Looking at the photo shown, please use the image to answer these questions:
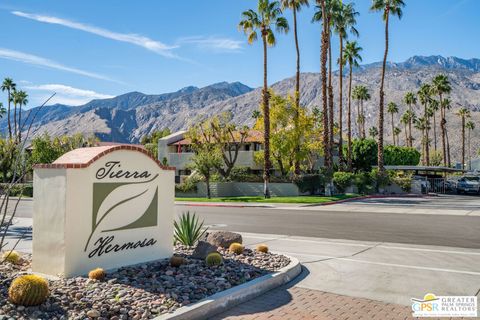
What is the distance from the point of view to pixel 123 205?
9758 millimetres

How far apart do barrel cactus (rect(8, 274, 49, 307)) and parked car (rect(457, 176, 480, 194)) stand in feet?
164

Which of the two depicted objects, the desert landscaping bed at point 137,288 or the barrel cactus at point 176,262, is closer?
the desert landscaping bed at point 137,288

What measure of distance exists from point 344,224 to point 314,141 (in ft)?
91.3

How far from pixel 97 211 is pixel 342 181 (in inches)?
1475

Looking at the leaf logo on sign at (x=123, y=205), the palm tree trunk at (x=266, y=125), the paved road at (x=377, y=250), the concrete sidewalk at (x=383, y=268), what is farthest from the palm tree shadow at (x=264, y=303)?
the palm tree trunk at (x=266, y=125)

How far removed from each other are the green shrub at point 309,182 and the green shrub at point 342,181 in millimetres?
1947

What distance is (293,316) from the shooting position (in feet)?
23.9

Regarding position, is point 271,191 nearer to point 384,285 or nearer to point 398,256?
point 398,256

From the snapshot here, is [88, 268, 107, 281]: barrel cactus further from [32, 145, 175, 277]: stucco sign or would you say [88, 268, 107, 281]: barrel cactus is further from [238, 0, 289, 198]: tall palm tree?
[238, 0, 289, 198]: tall palm tree

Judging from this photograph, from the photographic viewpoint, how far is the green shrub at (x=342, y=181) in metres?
44.4

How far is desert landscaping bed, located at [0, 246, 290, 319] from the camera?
675 cm

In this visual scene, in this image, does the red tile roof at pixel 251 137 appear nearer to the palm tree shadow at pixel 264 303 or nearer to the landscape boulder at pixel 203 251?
the landscape boulder at pixel 203 251

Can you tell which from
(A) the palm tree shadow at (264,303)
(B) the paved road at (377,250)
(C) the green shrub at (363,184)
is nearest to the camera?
(A) the palm tree shadow at (264,303)

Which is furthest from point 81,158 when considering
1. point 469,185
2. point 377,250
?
point 469,185
